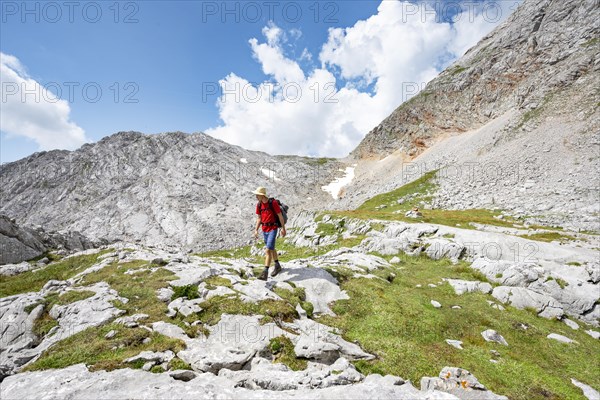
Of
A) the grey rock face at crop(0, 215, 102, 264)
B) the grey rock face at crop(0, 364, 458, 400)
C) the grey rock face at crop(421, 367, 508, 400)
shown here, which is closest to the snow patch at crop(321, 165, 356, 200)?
the grey rock face at crop(0, 215, 102, 264)

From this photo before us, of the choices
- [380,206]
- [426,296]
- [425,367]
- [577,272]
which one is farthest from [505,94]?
[425,367]

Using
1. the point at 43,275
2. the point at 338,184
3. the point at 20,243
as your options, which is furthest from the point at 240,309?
the point at 338,184

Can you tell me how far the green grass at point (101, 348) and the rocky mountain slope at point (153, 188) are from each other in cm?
6992

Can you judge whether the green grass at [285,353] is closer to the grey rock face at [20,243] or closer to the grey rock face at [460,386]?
the grey rock face at [460,386]

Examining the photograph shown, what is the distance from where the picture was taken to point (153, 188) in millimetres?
100375

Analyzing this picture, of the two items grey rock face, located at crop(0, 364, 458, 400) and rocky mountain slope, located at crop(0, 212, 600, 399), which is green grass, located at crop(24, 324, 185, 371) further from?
grey rock face, located at crop(0, 364, 458, 400)

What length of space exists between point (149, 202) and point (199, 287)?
3682 inches

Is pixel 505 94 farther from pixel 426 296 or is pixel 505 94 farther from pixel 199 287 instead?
pixel 199 287

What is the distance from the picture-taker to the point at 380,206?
70.3 meters

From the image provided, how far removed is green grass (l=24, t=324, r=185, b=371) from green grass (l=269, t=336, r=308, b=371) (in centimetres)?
294

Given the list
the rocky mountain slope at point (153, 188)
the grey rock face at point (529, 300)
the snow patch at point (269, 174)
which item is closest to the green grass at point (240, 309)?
the grey rock face at point (529, 300)

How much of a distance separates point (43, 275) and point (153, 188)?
86.3 m

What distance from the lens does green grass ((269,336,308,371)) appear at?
9148 mm

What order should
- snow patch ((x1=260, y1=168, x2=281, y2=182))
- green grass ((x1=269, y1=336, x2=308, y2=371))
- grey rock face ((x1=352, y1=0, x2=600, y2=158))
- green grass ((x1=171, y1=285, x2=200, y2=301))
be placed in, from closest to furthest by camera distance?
green grass ((x1=269, y1=336, x2=308, y2=371)) < green grass ((x1=171, y1=285, x2=200, y2=301)) < grey rock face ((x1=352, y1=0, x2=600, y2=158)) < snow patch ((x1=260, y1=168, x2=281, y2=182))
